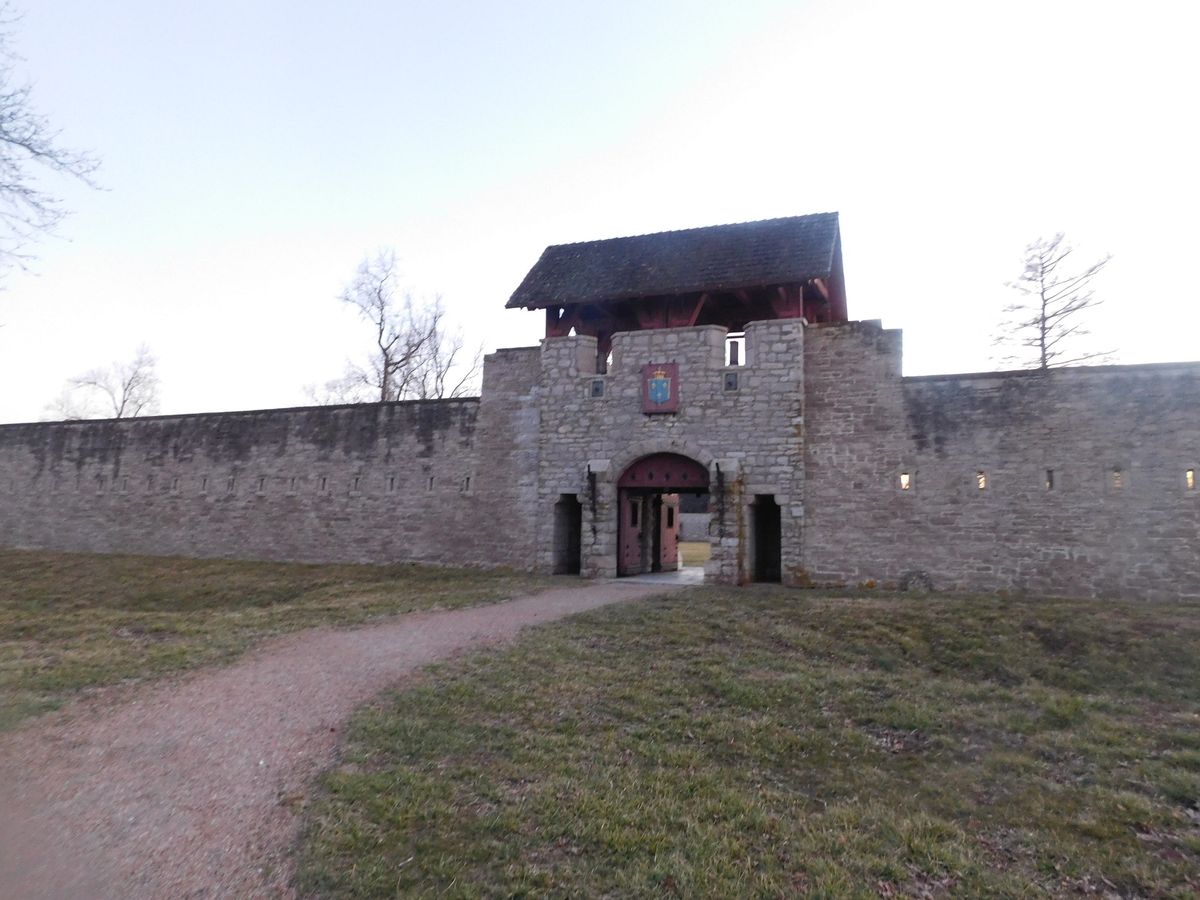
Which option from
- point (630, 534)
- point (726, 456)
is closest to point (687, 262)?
point (726, 456)

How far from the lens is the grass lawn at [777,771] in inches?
160

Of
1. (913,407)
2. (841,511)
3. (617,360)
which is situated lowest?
(841,511)

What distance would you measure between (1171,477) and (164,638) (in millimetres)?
15354

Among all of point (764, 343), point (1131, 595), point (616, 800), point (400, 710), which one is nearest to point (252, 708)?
point (400, 710)

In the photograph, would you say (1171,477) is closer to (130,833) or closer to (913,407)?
(913,407)

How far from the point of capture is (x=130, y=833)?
4281 millimetres

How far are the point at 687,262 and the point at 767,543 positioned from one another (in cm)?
641

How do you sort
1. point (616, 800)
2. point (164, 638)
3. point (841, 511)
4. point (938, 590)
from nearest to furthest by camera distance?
point (616, 800), point (164, 638), point (938, 590), point (841, 511)

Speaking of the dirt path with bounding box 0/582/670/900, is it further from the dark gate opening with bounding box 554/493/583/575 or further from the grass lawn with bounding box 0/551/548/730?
the dark gate opening with bounding box 554/493/583/575

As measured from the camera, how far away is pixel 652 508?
18.4 metres

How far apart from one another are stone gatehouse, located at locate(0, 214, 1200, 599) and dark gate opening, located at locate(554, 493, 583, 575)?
66 mm

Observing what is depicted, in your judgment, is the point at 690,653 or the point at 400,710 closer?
the point at 400,710

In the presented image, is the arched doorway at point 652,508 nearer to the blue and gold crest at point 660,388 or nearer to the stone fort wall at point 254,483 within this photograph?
the blue and gold crest at point 660,388

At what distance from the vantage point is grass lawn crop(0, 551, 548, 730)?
300 inches
